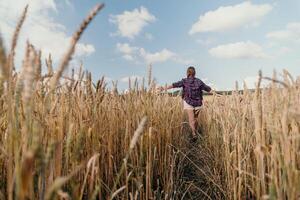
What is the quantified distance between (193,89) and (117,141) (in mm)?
3695

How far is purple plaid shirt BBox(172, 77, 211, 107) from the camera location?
231 inches

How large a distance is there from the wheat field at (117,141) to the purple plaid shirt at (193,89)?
2.72 meters

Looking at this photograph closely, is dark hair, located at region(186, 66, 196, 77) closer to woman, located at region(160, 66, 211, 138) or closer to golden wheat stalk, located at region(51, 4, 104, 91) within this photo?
woman, located at region(160, 66, 211, 138)

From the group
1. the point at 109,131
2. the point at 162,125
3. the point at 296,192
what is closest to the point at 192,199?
the point at 162,125

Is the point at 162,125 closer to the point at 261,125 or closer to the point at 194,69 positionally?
the point at 261,125

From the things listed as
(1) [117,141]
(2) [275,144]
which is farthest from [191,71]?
(2) [275,144]

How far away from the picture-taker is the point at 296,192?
1267 millimetres

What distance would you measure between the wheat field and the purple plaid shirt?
2717mm

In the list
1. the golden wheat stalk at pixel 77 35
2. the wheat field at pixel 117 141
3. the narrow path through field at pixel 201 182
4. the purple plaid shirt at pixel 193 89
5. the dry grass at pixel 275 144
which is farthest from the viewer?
the purple plaid shirt at pixel 193 89

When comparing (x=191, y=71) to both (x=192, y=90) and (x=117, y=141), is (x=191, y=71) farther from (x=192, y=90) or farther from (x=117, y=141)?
(x=117, y=141)

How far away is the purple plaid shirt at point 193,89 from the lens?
5.88m

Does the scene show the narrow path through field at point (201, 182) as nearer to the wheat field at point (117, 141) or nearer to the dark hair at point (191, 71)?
the wheat field at point (117, 141)

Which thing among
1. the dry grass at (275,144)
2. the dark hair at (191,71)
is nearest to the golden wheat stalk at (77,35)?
the dry grass at (275,144)

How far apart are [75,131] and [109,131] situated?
0.40 metres
